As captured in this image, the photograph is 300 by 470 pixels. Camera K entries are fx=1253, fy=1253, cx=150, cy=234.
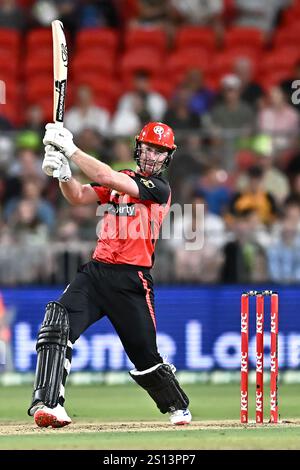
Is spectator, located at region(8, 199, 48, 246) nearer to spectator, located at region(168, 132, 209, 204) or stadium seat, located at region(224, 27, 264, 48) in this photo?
spectator, located at region(168, 132, 209, 204)

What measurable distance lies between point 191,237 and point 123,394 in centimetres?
210

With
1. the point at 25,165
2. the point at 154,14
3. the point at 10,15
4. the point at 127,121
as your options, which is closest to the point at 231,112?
the point at 127,121

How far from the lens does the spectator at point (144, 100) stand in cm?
1617

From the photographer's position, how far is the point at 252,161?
14.6 meters

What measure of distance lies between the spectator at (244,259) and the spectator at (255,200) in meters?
0.58

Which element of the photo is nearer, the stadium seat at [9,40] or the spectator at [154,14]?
the stadium seat at [9,40]

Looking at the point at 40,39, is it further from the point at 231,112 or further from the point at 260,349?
the point at 260,349

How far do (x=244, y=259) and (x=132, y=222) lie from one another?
4.92 metres

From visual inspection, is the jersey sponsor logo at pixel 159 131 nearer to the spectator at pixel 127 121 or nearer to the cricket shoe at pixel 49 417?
the cricket shoe at pixel 49 417

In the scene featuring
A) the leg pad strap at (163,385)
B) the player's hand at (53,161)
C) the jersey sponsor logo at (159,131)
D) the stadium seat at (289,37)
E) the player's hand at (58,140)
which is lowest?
the leg pad strap at (163,385)

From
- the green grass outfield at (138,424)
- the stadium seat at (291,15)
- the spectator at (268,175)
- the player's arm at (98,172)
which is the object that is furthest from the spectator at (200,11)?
the player's arm at (98,172)

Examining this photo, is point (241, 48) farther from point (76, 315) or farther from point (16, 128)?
point (76, 315)

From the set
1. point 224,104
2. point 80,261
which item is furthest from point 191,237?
point 224,104

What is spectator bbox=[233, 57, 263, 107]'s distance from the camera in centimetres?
1623
